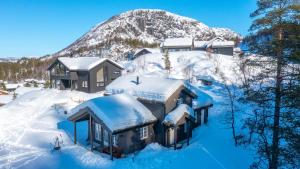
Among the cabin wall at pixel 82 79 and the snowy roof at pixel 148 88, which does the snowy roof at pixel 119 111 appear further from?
→ the cabin wall at pixel 82 79

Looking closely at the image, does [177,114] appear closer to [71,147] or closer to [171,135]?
[171,135]

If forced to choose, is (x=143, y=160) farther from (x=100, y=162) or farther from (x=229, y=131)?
(x=229, y=131)

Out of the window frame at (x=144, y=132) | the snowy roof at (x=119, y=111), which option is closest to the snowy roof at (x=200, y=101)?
the snowy roof at (x=119, y=111)

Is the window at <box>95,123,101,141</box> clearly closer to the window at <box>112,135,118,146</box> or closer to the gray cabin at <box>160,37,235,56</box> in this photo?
the window at <box>112,135,118,146</box>

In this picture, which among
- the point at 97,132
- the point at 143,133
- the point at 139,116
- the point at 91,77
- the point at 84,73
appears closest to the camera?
the point at 139,116

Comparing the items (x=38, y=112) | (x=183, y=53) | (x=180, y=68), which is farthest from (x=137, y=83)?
(x=183, y=53)

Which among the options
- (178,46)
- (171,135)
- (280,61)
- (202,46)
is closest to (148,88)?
(171,135)
